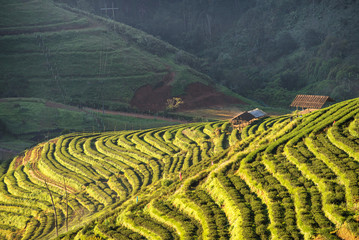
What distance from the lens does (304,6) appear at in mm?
176875

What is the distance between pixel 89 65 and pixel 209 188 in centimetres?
9943

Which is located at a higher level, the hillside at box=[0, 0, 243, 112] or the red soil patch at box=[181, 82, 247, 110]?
the hillside at box=[0, 0, 243, 112]

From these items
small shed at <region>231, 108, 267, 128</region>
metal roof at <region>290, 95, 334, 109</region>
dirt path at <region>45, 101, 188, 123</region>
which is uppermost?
metal roof at <region>290, 95, 334, 109</region>

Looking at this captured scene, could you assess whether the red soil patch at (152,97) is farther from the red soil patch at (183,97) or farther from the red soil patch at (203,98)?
the red soil patch at (203,98)

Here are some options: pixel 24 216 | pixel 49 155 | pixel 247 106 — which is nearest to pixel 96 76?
pixel 247 106

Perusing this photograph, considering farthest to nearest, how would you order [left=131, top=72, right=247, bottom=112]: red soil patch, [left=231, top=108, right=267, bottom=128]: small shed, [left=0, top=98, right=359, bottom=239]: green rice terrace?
[left=131, top=72, right=247, bottom=112]: red soil patch, [left=231, top=108, right=267, bottom=128]: small shed, [left=0, top=98, right=359, bottom=239]: green rice terrace

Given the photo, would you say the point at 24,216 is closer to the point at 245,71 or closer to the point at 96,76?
the point at 96,76

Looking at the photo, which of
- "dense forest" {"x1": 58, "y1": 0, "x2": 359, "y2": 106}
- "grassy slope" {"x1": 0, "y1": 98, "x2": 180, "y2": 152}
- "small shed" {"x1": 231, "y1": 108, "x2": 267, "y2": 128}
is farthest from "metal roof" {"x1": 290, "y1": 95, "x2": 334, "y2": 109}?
"dense forest" {"x1": 58, "y1": 0, "x2": 359, "y2": 106}

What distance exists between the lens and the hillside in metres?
118

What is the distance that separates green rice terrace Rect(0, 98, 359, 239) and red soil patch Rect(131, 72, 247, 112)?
159 feet

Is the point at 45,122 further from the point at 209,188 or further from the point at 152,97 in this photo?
the point at 209,188

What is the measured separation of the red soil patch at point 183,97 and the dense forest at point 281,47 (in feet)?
51.8

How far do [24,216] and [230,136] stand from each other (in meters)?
29.7

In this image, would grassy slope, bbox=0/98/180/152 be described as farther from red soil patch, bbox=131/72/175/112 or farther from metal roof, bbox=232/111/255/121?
metal roof, bbox=232/111/255/121
